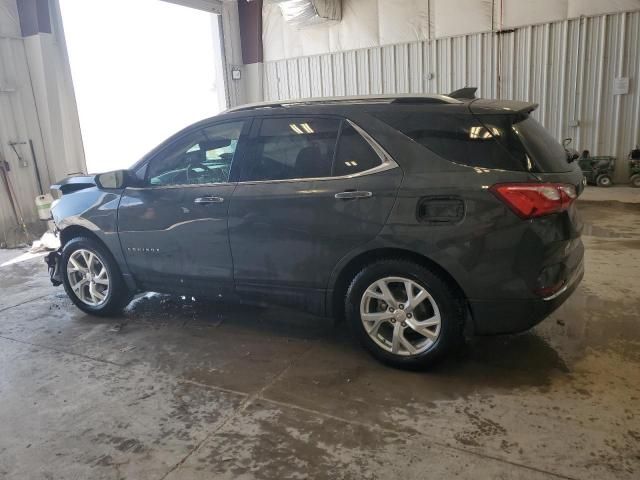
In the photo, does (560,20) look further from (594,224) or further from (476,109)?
(476,109)

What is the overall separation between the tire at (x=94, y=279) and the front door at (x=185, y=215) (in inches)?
9.9

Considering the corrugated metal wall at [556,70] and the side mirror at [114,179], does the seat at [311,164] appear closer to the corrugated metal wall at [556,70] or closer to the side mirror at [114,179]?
the side mirror at [114,179]

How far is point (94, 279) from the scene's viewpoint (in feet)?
14.7

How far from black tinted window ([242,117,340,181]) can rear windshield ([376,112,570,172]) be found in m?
0.51

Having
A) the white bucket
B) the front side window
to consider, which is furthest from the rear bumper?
the white bucket

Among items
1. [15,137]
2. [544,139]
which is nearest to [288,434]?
[544,139]

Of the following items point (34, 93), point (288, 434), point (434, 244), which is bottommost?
point (288, 434)

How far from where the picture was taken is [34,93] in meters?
8.12

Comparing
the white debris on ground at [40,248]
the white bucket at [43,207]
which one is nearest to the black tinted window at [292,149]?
the white debris on ground at [40,248]

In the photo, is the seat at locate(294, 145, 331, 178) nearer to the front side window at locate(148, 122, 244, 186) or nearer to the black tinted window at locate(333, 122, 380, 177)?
the black tinted window at locate(333, 122, 380, 177)

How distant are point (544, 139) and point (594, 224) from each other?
4498mm

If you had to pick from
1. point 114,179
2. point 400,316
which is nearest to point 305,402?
Answer: point 400,316

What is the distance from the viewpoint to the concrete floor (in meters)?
2.44

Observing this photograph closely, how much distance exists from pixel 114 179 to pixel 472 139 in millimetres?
2835
